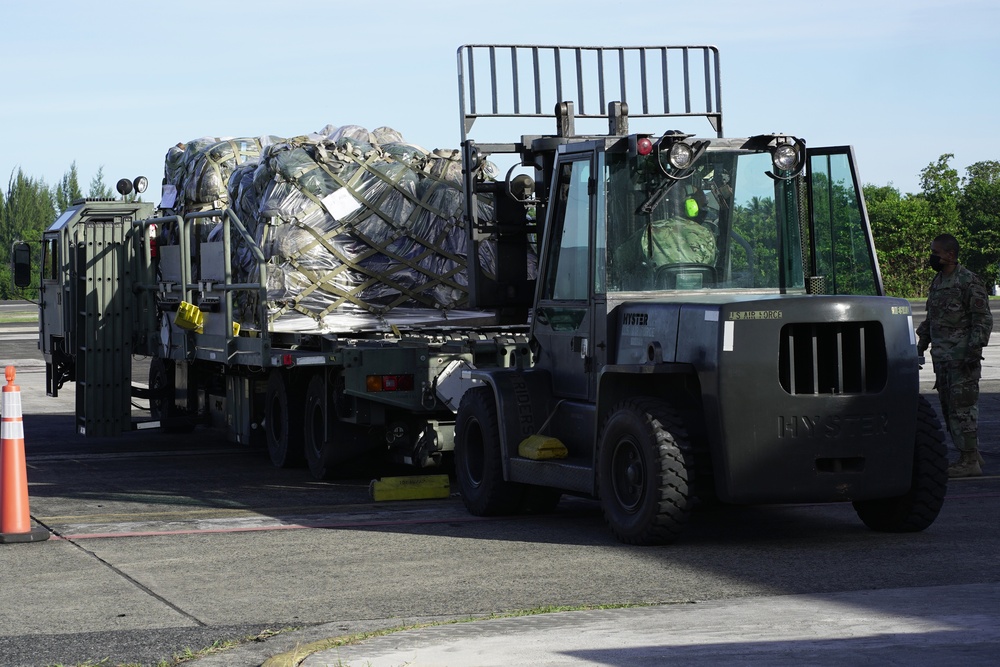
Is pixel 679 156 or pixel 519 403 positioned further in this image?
pixel 519 403

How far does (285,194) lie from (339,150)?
740 millimetres

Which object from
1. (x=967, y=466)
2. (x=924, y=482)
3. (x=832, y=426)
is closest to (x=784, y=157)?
(x=832, y=426)

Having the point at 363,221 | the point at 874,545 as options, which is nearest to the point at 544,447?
the point at 874,545

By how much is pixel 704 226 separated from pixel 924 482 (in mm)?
2141

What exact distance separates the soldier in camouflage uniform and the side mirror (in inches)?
386

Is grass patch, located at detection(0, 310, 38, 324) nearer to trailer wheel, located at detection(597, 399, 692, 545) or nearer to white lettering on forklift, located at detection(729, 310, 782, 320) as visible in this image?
trailer wheel, located at detection(597, 399, 692, 545)

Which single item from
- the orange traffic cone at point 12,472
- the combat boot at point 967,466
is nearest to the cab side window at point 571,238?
the orange traffic cone at point 12,472

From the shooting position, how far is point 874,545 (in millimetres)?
8938

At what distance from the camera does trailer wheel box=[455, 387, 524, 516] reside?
10.2 metres

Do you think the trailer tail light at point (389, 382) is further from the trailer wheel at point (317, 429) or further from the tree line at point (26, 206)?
the tree line at point (26, 206)

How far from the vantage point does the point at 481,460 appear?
10.6 m

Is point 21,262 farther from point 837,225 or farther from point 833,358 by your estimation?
point 833,358

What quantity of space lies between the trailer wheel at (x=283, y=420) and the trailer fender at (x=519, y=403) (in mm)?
3560

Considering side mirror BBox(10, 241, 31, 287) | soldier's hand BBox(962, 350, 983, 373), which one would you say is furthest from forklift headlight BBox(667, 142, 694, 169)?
side mirror BBox(10, 241, 31, 287)
